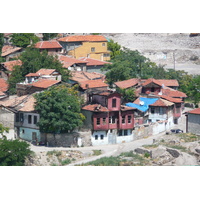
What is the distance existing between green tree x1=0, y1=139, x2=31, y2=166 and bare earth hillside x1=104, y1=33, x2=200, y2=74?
20.0ft

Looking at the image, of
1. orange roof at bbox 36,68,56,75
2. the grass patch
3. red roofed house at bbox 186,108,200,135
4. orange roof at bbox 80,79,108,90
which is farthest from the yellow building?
the grass patch

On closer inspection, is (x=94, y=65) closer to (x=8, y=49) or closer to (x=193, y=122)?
(x=8, y=49)

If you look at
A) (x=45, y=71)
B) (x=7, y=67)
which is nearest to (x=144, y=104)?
(x=45, y=71)

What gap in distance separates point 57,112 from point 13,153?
1996 millimetres

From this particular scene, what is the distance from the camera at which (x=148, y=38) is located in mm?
23266

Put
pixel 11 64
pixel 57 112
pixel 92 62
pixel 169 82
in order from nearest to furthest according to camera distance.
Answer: pixel 57 112 → pixel 169 82 → pixel 92 62 → pixel 11 64

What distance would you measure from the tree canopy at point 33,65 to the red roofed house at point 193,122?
389 cm

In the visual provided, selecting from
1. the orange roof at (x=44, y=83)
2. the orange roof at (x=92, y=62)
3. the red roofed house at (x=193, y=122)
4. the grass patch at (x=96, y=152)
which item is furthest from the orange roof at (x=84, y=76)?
the grass patch at (x=96, y=152)

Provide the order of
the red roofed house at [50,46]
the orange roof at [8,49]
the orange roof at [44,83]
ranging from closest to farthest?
the orange roof at [44,83] → the red roofed house at [50,46] → the orange roof at [8,49]

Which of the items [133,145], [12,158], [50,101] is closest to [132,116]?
[133,145]

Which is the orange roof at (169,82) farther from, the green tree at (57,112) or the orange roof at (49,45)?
the orange roof at (49,45)

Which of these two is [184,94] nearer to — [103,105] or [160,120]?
[160,120]

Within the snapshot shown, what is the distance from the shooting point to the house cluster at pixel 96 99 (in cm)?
2039

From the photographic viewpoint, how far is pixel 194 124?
21.1m
